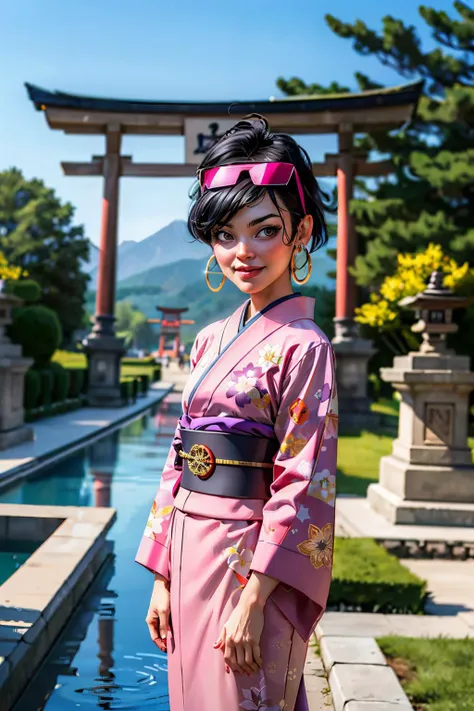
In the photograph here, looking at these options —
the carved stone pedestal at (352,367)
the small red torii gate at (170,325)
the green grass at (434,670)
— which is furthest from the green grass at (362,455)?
the small red torii gate at (170,325)

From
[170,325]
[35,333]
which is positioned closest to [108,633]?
[35,333]

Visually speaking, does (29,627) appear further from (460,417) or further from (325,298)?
(325,298)

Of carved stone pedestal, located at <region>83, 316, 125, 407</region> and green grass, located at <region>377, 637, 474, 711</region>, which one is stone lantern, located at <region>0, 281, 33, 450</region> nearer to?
carved stone pedestal, located at <region>83, 316, 125, 407</region>

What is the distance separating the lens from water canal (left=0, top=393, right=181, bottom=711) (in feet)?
11.0

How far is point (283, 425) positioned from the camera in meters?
1.71

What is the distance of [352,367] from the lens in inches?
663

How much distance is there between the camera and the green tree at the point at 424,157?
52.7 ft

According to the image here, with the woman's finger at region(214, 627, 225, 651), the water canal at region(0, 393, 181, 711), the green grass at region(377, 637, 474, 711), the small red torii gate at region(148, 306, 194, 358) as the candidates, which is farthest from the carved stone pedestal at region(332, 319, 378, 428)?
the small red torii gate at region(148, 306, 194, 358)

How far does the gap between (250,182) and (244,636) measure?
1023 millimetres

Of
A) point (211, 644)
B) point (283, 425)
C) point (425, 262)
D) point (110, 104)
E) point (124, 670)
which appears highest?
point (110, 104)

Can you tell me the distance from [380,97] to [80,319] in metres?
22.1

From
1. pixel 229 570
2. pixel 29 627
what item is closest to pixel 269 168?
pixel 229 570

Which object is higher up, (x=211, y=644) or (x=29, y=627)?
(x=211, y=644)

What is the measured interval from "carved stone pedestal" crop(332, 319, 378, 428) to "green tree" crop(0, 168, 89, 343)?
1920cm
